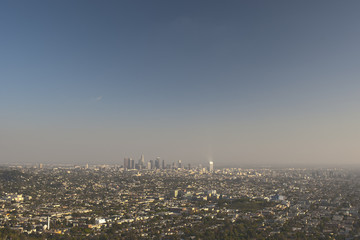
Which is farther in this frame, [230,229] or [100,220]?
[100,220]

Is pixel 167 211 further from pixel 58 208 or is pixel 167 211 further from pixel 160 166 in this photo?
pixel 160 166

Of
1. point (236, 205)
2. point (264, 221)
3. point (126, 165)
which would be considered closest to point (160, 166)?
point (126, 165)

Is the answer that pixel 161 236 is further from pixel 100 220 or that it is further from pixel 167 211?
pixel 167 211

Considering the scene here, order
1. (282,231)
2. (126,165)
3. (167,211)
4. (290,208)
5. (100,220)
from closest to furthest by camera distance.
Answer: (282,231)
(100,220)
(167,211)
(290,208)
(126,165)

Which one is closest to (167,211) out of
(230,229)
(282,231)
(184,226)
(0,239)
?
(184,226)

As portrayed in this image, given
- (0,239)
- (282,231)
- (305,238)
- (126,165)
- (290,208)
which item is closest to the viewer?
(0,239)

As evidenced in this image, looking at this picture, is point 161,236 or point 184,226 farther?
point 184,226

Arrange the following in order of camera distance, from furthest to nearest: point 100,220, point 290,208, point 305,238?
point 290,208 < point 100,220 < point 305,238

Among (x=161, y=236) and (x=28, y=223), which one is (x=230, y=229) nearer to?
(x=161, y=236)
